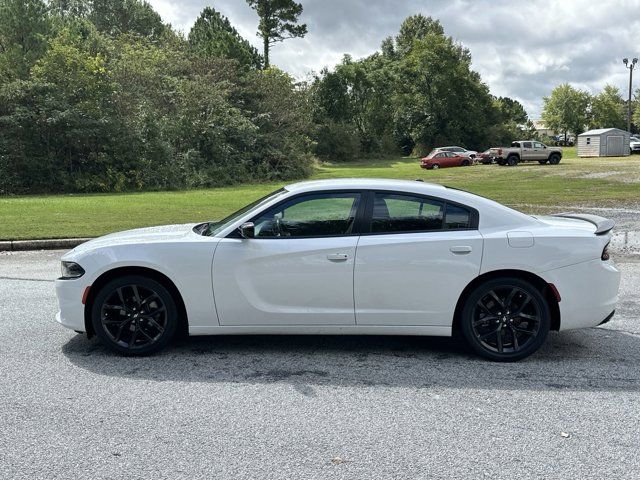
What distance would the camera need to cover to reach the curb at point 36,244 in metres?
10.9

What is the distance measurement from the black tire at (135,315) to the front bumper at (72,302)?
0.12 m

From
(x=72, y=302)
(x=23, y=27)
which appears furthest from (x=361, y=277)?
(x=23, y=27)

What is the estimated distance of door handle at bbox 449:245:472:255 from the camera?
464cm

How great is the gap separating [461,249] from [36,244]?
912 centimetres

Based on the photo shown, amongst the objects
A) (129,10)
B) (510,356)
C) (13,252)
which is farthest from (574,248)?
(129,10)

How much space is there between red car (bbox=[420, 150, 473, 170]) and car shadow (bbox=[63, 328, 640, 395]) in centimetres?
4013

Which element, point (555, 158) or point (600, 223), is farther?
point (555, 158)

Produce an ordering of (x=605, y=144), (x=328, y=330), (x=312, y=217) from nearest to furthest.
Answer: (x=328, y=330) → (x=312, y=217) → (x=605, y=144)

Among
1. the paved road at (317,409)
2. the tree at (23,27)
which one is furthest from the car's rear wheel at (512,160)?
the paved road at (317,409)

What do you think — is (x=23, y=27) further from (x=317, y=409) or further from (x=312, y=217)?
(x=317, y=409)

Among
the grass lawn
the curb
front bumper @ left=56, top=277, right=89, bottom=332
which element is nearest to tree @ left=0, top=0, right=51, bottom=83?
the grass lawn

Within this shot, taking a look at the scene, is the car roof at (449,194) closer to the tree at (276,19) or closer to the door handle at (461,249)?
the door handle at (461,249)

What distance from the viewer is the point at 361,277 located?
4645 mm

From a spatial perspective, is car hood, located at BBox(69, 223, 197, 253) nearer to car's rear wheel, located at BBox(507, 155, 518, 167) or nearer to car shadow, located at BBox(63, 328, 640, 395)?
car shadow, located at BBox(63, 328, 640, 395)
